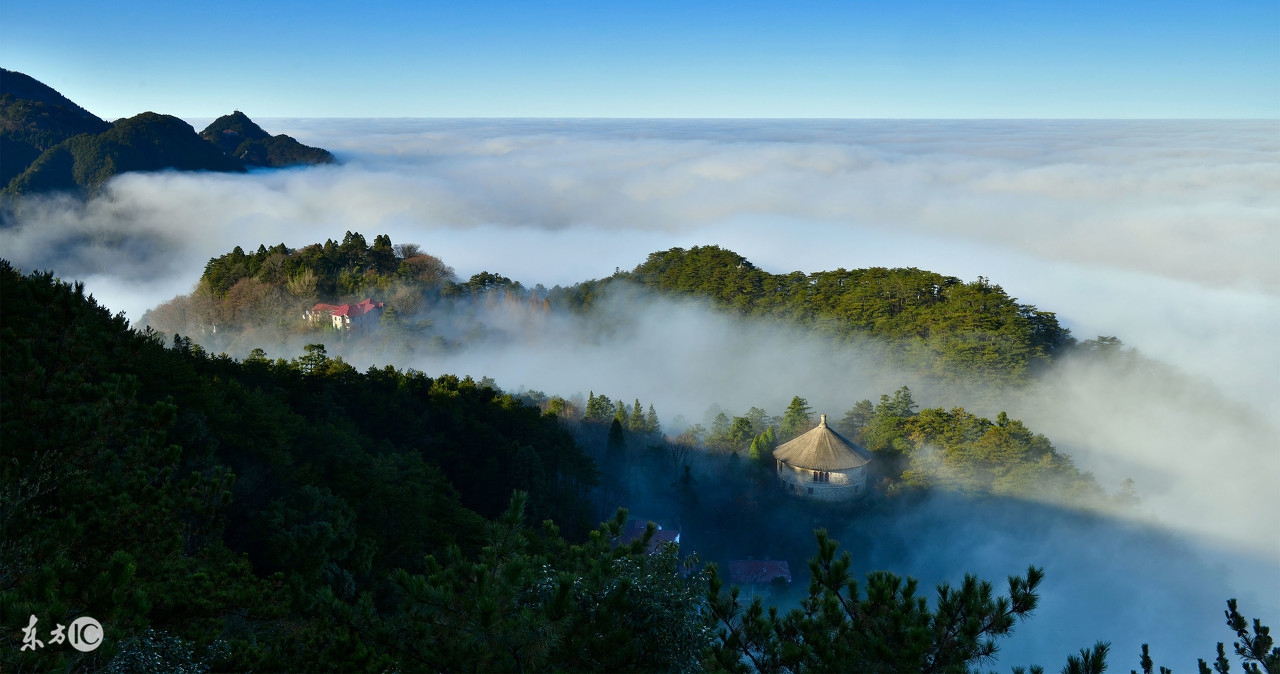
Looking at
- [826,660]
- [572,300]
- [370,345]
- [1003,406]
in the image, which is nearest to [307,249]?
[370,345]

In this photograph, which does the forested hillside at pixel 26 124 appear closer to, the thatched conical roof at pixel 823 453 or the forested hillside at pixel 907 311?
the forested hillside at pixel 907 311

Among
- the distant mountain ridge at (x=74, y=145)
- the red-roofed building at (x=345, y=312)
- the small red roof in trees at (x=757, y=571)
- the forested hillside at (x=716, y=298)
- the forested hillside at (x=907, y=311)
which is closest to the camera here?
the small red roof in trees at (x=757, y=571)

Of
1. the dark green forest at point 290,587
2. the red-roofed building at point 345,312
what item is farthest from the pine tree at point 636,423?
the red-roofed building at point 345,312

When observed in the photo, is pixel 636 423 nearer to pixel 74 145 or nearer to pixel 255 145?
pixel 74 145

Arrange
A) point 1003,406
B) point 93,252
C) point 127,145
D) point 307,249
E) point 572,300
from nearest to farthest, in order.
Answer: point 1003,406
point 307,249
point 572,300
point 93,252
point 127,145

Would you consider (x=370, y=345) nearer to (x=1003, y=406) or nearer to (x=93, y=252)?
(x=1003, y=406)

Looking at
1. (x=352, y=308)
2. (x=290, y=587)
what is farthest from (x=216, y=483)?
(x=352, y=308)

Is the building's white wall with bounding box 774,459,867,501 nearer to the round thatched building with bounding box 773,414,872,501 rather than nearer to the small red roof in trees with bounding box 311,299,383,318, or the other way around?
the round thatched building with bounding box 773,414,872,501
